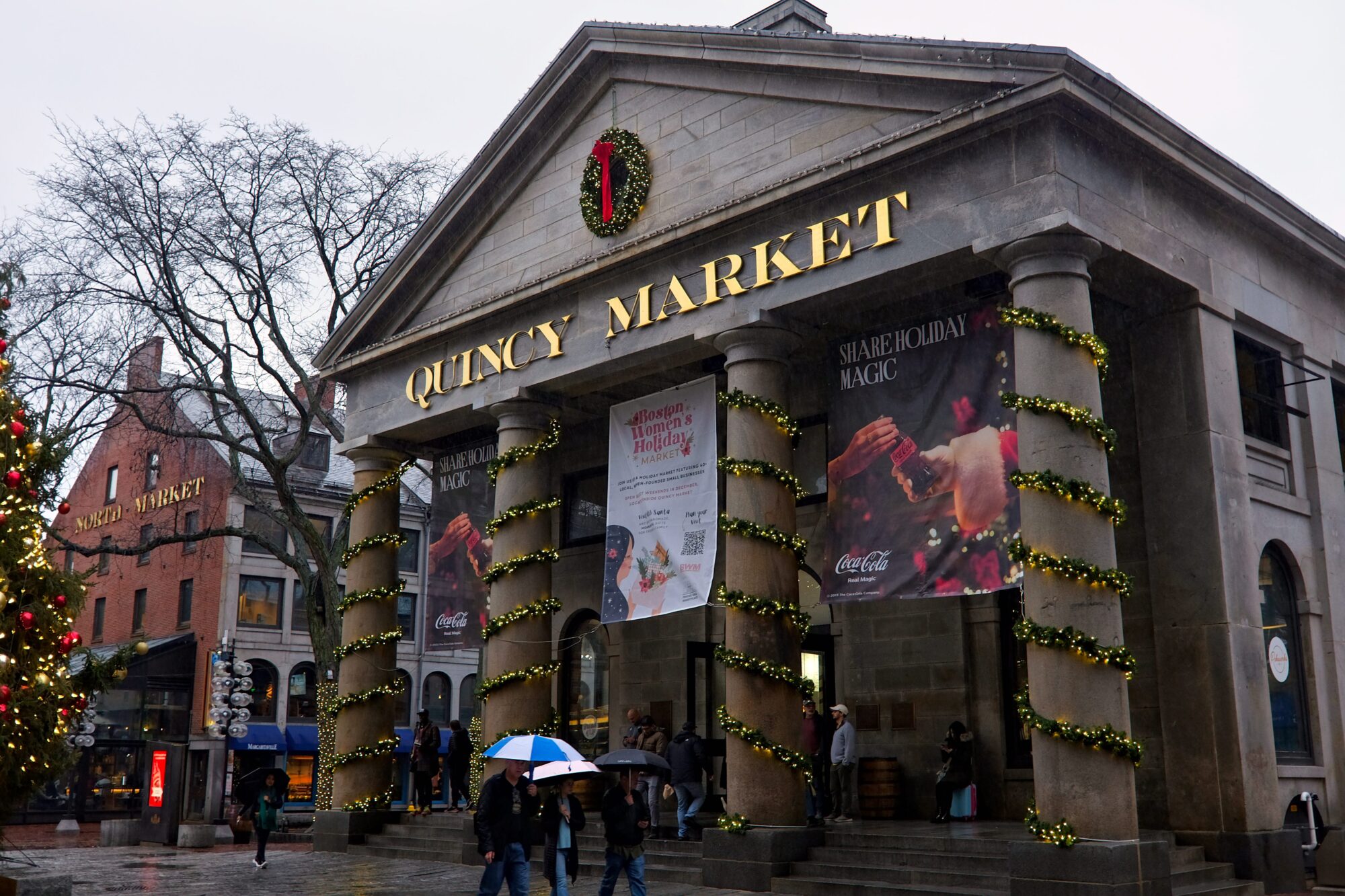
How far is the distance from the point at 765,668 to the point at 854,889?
278 cm

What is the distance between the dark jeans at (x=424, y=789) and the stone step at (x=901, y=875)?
31.9 ft

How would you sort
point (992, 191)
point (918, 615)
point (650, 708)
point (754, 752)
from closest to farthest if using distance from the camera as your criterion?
point (992, 191)
point (754, 752)
point (918, 615)
point (650, 708)

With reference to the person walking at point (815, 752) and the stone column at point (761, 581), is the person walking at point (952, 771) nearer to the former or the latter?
the person walking at point (815, 752)

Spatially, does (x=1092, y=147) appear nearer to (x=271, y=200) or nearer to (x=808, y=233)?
(x=808, y=233)

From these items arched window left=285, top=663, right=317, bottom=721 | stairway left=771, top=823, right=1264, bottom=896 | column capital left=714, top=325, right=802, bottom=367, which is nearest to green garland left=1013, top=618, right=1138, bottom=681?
stairway left=771, top=823, right=1264, bottom=896

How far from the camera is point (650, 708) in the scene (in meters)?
22.2

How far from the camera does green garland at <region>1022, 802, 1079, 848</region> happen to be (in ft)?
38.4

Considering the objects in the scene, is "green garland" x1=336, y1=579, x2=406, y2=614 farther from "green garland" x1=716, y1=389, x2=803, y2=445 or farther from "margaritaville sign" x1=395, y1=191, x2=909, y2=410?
"green garland" x1=716, y1=389, x2=803, y2=445

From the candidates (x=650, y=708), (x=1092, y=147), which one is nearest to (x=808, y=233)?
(x=1092, y=147)

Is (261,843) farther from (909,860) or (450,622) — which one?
(909,860)

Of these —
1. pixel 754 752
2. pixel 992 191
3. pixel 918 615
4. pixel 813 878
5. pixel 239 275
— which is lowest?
pixel 813 878

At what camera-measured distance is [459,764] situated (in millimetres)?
22391

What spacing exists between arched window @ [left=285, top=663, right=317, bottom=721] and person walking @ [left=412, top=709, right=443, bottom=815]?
2440 centimetres

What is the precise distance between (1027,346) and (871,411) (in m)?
2.96
